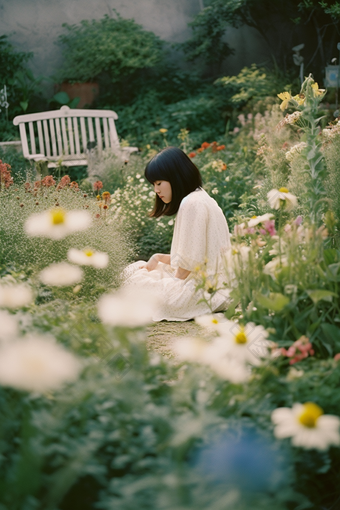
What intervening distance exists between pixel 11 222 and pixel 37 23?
5619 mm

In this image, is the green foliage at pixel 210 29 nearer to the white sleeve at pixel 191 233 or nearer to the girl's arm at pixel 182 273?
the white sleeve at pixel 191 233

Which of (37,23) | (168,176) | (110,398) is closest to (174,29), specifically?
(37,23)

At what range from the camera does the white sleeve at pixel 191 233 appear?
3525 mm

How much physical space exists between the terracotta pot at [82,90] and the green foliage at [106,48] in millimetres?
A: 91

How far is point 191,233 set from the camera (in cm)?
355

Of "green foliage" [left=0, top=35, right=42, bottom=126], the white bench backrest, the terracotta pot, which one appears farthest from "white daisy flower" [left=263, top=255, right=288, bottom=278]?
the terracotta pot

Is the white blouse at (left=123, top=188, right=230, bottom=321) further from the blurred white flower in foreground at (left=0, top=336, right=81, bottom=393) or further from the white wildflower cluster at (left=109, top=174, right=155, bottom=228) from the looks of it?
the blurred white flower in foreground at (left=0, top=336, right=81, bottom=393)

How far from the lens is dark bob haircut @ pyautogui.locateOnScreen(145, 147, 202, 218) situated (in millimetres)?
3521

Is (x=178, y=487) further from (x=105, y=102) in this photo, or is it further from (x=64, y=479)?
(x=105, y=102)

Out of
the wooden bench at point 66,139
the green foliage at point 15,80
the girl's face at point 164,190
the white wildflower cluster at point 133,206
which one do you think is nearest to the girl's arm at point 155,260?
the girl's face at point 164,190

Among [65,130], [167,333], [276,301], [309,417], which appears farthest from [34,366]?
[65,130]

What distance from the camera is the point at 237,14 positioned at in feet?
26.9

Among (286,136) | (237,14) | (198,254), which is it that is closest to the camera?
(198,254)

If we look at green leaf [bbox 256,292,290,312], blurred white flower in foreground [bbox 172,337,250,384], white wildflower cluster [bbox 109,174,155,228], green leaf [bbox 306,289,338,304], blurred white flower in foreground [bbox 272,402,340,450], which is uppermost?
blurred white flower in foreground [bbox 172,337,250,384]
